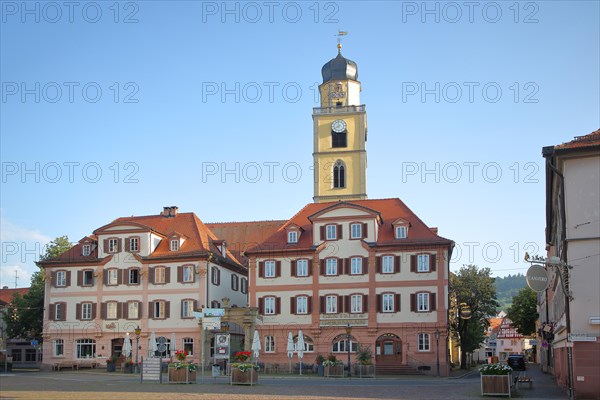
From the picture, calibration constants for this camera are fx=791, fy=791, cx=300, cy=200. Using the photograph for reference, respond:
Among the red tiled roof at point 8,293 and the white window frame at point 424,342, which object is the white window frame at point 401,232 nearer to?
the white window frame at point 424,342

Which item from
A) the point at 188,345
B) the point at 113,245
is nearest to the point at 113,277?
the point at 113,245

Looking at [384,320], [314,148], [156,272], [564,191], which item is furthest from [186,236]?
[564,191]

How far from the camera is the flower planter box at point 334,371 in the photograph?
51.1 m

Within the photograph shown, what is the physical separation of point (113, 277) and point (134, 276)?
1.87m

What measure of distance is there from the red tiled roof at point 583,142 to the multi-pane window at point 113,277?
43739 mm

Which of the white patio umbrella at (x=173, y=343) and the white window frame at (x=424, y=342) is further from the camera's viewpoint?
the white patio umbrella at (x=173, y=343)

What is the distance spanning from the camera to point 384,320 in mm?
59188

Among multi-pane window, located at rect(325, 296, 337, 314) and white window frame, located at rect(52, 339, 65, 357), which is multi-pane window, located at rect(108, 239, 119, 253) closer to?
white window frame, located at rect(52, 339, 65, 357)

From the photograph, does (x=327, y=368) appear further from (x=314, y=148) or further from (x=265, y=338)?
(x=314, y=148)

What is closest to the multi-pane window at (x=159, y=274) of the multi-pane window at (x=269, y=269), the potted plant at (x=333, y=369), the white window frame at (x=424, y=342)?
the multi-pane window at (x=269, y=269)

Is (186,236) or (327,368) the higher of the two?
(186,236)

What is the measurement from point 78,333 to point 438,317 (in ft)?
98.0

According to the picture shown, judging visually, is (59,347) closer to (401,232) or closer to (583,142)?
(401,232)

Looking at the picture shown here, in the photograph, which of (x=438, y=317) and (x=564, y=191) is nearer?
(x=564, y=191)
